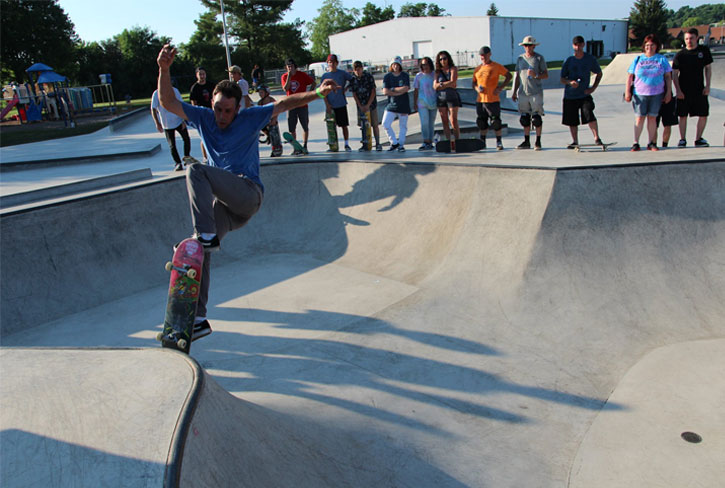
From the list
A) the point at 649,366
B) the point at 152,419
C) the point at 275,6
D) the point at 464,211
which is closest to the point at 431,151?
the point at 464,211

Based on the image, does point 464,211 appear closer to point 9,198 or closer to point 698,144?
point 698,144

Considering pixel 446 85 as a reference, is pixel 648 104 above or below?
below

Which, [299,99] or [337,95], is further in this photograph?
[337,95]

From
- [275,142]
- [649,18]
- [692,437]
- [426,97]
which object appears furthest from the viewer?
[649,18]

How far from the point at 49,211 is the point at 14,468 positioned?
5140 millimetres

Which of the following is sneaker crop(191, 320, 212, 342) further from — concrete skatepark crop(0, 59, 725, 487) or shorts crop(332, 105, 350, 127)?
shorts crop(332, 105, 350, 127)

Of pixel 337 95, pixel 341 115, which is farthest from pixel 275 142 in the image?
pixel 337 95

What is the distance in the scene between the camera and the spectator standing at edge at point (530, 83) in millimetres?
8062

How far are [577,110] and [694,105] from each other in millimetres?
1587

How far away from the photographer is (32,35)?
39750 mm

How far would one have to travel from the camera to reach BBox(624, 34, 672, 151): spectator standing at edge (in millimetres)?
7250

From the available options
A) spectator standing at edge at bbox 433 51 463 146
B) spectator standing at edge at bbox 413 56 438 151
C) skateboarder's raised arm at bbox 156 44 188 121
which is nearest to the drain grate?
skateboarder's raised arm at bbox 156 44 188 121

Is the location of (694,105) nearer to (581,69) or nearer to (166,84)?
(581,69)

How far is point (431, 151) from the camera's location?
9.57 metres
